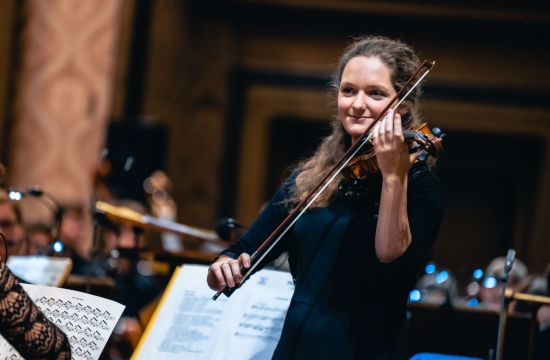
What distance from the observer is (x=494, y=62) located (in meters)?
8.86

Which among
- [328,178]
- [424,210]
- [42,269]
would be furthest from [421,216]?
[42,269]

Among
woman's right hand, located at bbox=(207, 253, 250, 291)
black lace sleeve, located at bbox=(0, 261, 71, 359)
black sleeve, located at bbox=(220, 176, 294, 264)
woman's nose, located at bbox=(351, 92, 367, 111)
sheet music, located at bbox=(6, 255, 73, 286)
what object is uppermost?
woman's nose, located at bbox=(351, 92, 367, 111)

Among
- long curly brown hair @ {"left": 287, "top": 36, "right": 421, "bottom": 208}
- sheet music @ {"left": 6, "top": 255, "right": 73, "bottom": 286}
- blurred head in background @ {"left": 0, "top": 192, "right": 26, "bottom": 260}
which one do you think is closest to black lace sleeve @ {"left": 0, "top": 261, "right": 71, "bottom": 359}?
long curly brown hair @ {"left": 287, "top": 36, "right": 421, "bottom": 208}

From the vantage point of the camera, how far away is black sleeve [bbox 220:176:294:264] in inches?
105

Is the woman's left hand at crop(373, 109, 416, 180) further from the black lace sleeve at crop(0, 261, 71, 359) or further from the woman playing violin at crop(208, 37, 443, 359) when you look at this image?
the black lace sleeve at crop(0, 261, 71, 359)

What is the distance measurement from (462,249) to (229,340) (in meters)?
6.76

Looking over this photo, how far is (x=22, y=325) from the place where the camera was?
207 cm

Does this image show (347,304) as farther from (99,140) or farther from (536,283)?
(99,140)

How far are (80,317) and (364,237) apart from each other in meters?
0.95

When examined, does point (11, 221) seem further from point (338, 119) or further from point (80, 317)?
point (338, 119)

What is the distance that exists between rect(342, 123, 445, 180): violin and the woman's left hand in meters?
0.05

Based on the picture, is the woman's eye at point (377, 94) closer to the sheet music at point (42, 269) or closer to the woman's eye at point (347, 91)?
the woman's eye at point (347, 91)

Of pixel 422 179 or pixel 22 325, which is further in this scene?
pixel 422 179

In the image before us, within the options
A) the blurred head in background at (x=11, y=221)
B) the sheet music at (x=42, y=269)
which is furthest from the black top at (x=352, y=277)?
the blurred head in background at (x=11, y=221)
